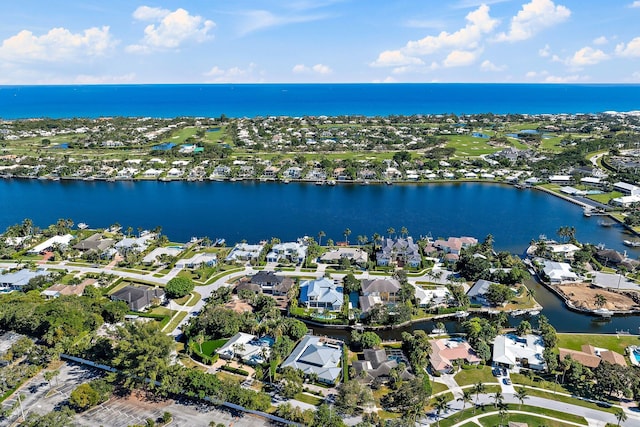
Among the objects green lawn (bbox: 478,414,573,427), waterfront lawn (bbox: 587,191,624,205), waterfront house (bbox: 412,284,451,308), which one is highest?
waterfront lawn (bbox: 587,191,624,205)

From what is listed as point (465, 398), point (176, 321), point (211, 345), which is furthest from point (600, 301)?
point (176, 321)

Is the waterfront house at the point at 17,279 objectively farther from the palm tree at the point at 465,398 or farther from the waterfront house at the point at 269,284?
the palm tree at the point at 465,398

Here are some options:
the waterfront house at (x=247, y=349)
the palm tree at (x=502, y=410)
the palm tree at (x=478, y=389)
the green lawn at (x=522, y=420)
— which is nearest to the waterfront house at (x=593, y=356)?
the green lawn at (x=522, y=420)

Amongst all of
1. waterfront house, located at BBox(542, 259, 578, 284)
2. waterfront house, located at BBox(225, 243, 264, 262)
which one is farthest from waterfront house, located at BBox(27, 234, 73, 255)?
waterfront house, located at BBox(542, 259, 578, 284)

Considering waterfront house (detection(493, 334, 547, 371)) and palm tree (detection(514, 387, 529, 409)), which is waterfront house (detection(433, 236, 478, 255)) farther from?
palm tree (detection(514, 387, 529, 409))

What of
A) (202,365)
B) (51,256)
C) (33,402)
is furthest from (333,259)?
(51,256)

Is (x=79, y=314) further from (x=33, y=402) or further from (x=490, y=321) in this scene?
(x=490, y=321)
